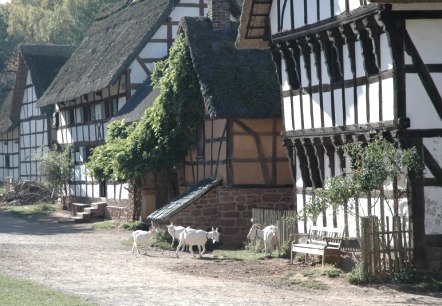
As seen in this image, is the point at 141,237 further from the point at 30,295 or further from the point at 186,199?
the point at 30,295

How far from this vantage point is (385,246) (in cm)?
2275

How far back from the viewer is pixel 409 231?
74.6 ft

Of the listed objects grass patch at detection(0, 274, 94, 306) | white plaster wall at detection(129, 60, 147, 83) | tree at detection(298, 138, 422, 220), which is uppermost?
white plaster wall at detection(129, 60, 147, 83)

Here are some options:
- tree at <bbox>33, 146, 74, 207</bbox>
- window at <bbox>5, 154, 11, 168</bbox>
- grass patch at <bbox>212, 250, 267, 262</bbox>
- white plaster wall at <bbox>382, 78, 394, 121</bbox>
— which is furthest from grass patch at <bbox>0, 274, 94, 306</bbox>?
window at <bbox>5, 154, 11, 168</bbox>

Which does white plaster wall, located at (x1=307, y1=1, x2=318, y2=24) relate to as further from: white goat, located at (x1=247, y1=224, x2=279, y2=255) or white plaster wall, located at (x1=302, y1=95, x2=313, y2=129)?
white goat, located at (x1=247, y1=224, x2=279, y2=255)

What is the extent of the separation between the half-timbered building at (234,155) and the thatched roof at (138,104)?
5.13 metres

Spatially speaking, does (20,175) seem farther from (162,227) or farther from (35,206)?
(162,227)

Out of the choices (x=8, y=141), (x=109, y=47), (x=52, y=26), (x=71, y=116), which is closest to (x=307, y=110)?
(x=109, y=47)

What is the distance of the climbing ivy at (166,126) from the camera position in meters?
35.8

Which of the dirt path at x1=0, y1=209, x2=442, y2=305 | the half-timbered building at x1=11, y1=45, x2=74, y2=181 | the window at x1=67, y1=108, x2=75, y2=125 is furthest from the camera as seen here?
the half-timbered building at x1=11, y1=45, x2=74, y2=181

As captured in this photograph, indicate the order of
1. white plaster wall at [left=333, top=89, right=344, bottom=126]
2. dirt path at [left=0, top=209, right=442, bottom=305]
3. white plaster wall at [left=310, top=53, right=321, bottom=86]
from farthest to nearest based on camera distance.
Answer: white plaster wall at [left=310, top=53, right=321, bottom=86] < white plaster wall at [left=333, top=89, right=344, bottom=126] < dirt path at [left=0, top=209, right=442, bottom=305]

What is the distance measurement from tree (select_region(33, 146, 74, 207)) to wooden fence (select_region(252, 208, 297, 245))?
21.5 meters

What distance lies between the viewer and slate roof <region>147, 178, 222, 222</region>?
34.1m

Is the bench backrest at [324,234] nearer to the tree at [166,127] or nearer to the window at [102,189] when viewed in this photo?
the tree at [166,127]
